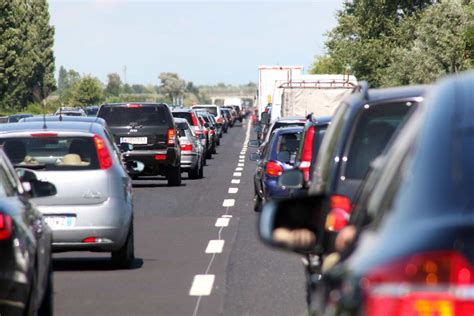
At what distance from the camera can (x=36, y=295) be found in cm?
823

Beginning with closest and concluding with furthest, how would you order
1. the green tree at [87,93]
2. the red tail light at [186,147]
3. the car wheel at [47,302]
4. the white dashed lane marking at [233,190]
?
1. the car wheel at [47,302]
2. the white dashed lane marking at [233,190]
3. the red tail light at [186,147]
4. the green tree at [87,93]

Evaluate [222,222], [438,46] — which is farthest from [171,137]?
[438,46]

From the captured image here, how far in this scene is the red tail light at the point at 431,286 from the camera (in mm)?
2865

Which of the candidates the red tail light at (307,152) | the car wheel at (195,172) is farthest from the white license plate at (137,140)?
the red tail light at (307,152)

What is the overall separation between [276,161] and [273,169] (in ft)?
0.78

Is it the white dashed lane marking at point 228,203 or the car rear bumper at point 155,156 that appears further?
the car rear bumper at point 155,156

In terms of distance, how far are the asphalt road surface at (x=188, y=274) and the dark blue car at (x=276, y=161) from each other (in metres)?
0.50

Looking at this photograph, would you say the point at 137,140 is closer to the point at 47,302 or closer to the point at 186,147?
the point at 186,147

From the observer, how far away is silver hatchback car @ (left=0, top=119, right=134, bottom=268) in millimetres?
13070

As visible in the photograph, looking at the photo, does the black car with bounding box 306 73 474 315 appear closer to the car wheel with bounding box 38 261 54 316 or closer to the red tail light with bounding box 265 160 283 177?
the car wheel with bounding box 38 261 54 316

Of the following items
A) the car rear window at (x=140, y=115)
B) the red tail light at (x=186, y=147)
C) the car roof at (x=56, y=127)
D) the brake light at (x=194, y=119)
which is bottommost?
the brake light at (x=194, y=119)

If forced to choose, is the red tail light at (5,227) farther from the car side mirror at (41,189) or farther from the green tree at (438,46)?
the green tree at (438,46)

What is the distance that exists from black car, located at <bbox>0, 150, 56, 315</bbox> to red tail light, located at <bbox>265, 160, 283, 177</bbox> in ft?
33.7

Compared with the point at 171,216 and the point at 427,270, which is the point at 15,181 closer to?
the point at 427,270
